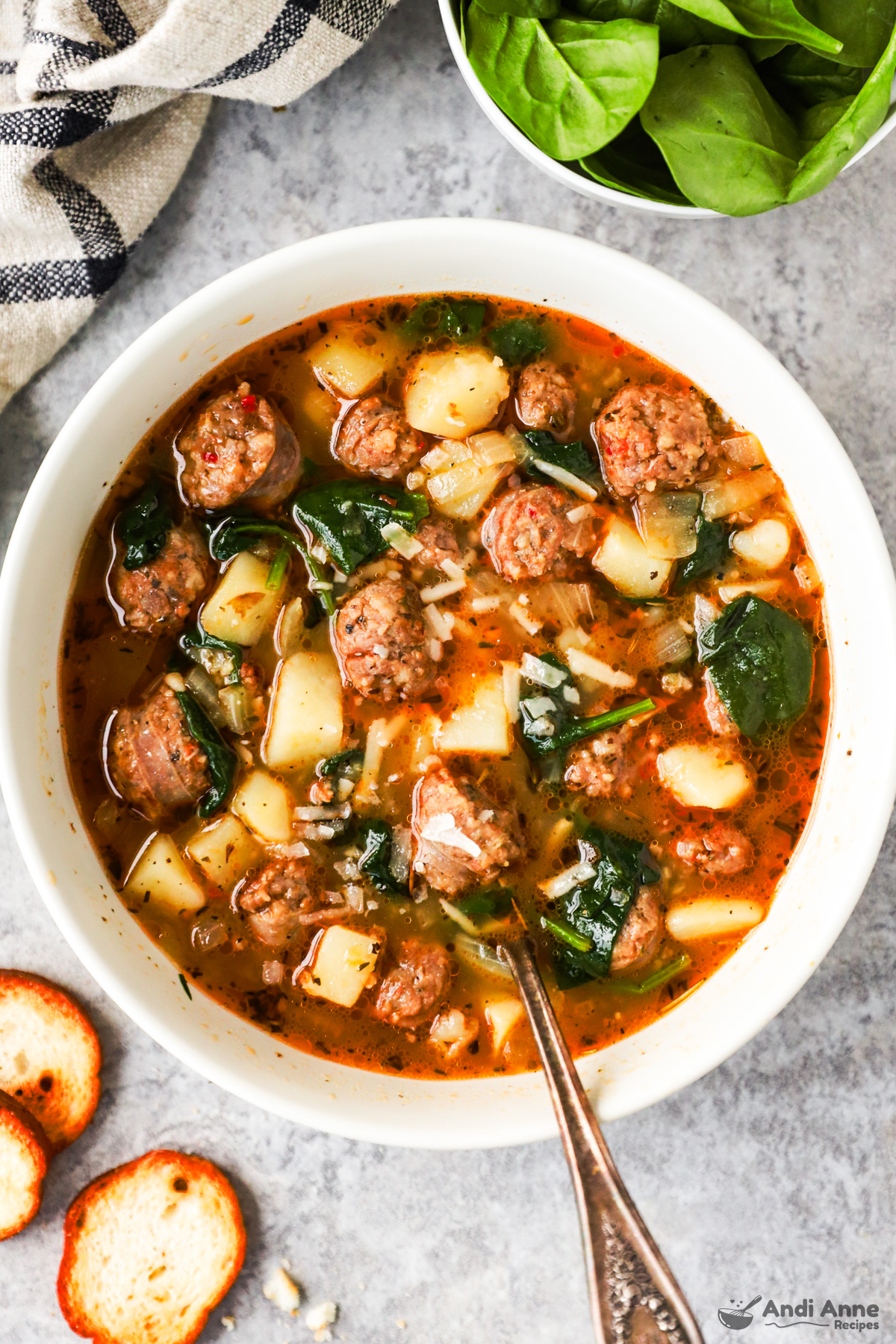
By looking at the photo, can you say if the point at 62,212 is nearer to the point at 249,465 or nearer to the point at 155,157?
the point at 155,157

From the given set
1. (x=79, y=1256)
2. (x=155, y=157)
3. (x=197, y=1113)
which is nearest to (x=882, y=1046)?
(x=197, y=1113)

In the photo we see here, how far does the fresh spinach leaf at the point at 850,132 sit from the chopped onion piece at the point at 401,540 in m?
1.31

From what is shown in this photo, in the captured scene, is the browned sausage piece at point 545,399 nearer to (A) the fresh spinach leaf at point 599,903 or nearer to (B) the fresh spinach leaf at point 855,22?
(B) the fresh spinach leaf at point 855,22

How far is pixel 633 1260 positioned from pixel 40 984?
6.60 ft

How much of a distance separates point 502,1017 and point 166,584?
158cm

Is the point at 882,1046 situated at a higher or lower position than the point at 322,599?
lower

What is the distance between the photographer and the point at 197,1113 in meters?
3.49

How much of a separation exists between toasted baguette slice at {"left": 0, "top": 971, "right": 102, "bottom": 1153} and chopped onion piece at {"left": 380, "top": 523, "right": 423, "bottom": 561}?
182cm

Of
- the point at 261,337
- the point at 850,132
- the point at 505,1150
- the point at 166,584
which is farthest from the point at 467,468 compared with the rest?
the point at 505,1150

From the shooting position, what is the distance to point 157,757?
Result: 2953 mm

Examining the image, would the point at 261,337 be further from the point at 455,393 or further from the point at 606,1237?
the point at 606,1237

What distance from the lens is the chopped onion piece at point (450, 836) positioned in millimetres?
2949

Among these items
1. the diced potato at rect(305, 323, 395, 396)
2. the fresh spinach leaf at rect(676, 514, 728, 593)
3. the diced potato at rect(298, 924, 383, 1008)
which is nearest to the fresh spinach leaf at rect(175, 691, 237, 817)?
the diced potato at rect(298, 924, 383, 1008)

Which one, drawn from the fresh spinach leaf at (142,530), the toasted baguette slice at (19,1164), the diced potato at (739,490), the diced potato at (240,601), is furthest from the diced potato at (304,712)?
the toasted baguette slice at (19,1164)
